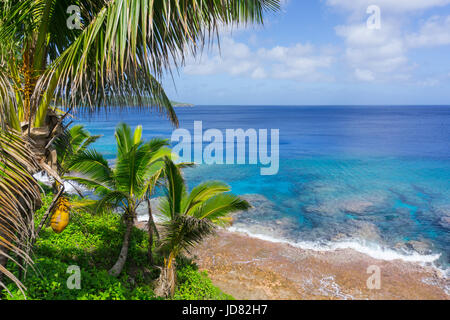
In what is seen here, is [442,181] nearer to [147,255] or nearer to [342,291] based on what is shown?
[342,291]

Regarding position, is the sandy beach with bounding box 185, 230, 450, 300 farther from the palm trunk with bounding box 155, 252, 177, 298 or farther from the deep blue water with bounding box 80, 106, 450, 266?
the palm trunk with bounding box 155, 252, 177, 298

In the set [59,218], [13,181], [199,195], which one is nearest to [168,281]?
[199,195]

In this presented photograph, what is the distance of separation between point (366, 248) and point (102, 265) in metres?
10.1

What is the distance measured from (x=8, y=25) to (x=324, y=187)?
825 inches

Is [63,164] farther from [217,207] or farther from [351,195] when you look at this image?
[351,195]

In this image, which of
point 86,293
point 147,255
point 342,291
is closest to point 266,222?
point 342,291

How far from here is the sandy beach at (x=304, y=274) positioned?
359 inches

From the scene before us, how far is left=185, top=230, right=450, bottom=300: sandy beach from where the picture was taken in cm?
911

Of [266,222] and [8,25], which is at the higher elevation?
[8,25]

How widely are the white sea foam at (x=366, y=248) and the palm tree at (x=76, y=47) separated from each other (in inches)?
431

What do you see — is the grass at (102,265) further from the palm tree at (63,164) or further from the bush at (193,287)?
the palm tree at (63,164)

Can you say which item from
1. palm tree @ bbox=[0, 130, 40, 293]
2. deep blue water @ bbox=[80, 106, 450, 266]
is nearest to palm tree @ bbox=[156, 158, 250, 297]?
deep blue water @ bbox=[80, 106, 450, 266]

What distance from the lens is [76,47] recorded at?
8.59 ft

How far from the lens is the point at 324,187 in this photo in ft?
70.8
